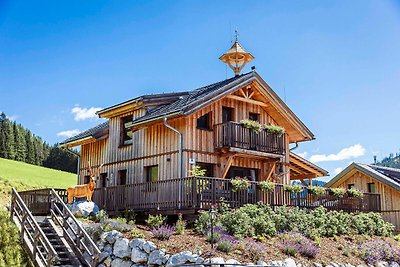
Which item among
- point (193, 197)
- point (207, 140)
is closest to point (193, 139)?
point (207, 140)

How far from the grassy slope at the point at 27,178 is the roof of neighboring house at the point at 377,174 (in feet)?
82.1

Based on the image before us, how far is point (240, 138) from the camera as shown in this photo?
23.3 m

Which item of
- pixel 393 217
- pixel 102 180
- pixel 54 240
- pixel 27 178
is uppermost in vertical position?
pixel 27 178

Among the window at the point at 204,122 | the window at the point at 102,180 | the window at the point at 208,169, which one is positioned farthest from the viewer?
the window at the point at 102,180

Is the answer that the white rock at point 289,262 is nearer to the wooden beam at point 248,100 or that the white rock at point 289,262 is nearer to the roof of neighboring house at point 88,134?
A: the wooden beam at point 248,100

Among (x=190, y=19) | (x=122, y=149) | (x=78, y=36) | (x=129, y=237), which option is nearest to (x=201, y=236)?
(x=129, y=237)

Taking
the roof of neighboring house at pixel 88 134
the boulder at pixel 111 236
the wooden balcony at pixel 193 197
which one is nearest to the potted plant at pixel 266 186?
the wooden balcony at pixel 193 197

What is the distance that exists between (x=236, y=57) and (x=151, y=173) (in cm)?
757

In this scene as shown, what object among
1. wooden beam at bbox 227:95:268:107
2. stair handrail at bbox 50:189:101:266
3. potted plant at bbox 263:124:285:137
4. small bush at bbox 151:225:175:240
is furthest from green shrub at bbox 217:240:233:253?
wooden beam at bbox 227:95:268:107

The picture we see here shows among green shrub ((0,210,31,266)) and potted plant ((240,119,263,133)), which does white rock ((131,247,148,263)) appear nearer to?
green shrub ((0,210,31,266))

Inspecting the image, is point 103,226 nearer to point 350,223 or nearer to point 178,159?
point 178,159

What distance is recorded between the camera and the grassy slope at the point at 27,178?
144 feet

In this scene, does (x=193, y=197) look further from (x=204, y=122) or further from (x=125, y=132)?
(x=125, y=132)

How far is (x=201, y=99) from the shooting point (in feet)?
73.2
